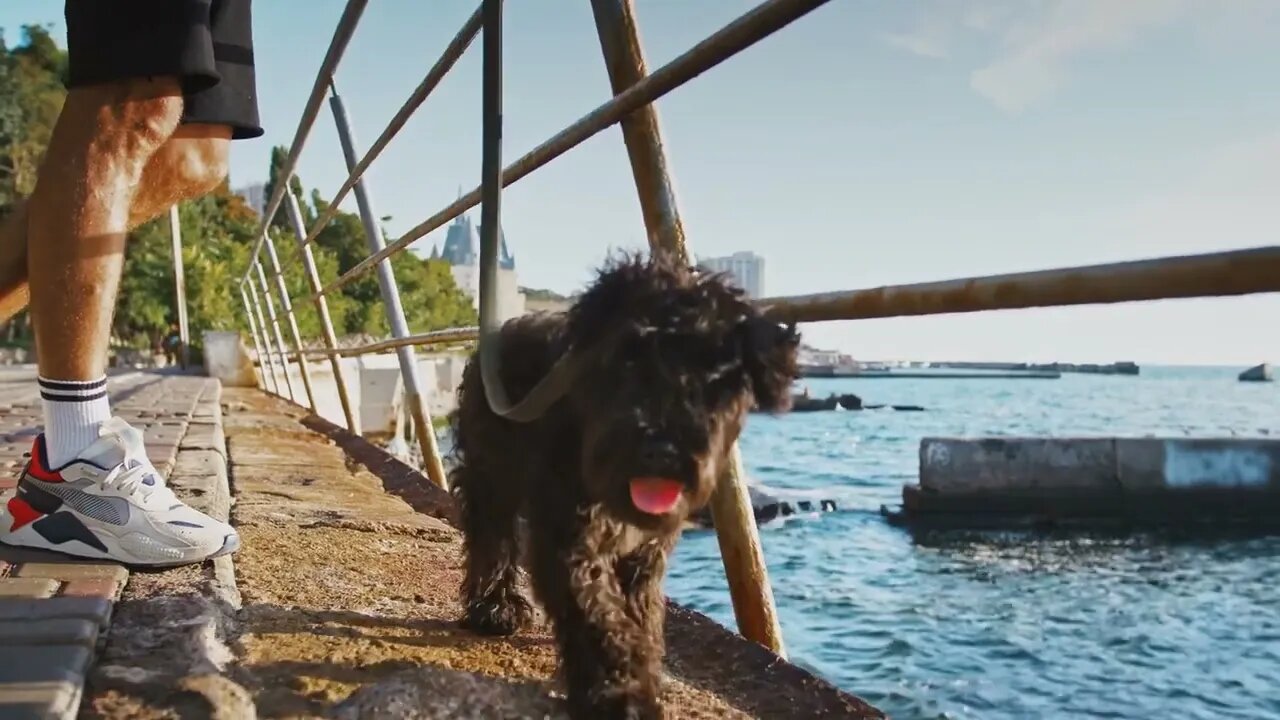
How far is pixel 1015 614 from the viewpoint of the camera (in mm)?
14977

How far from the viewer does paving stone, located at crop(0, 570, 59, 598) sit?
1.93m

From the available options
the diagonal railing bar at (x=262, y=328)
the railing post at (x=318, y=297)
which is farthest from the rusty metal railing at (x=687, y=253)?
the diagonal railing bar at (x=262, y=328)

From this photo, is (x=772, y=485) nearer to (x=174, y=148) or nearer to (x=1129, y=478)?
(x=1129, y=478)

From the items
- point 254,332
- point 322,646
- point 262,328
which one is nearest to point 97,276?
point 322,646

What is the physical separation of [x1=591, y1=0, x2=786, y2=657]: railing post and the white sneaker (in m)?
1.11

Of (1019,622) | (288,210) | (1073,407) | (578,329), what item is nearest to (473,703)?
(578,329)

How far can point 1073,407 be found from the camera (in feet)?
261

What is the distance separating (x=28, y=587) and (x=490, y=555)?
925 millimetres

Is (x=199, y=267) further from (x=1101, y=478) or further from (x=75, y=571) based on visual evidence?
(x=75, y=571)

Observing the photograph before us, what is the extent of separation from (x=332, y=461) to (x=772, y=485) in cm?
2425

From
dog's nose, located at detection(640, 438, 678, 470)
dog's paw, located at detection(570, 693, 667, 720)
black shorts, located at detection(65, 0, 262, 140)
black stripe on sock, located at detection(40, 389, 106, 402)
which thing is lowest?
dog's paw, located at detection(570, 693, 667, 720)

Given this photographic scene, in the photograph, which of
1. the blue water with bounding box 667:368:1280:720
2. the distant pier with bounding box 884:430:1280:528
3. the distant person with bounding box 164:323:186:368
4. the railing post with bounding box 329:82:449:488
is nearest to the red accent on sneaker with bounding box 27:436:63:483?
the railing post with bounding box 329:82:449:488

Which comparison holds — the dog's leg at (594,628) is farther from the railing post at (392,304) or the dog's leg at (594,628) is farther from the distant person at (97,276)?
the railing post at (392,304)

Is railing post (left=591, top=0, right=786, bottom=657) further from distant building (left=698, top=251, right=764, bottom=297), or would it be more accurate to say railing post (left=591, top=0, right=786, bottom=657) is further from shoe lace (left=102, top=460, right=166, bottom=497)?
shoe lace (left=102, top=460, right=166, bottom=497)
